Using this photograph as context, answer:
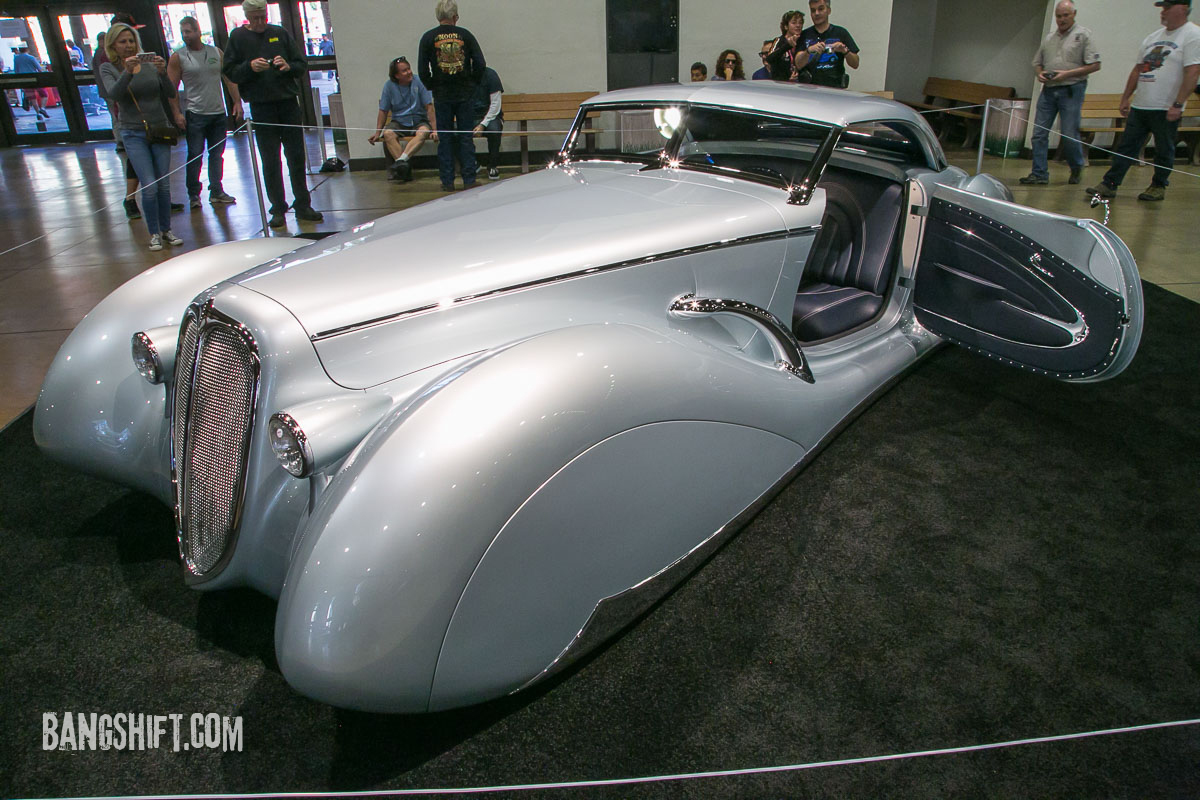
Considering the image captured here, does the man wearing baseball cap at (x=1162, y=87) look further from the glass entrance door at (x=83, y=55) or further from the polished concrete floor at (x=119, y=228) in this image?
the glass entrance door at (x=83, y=55)

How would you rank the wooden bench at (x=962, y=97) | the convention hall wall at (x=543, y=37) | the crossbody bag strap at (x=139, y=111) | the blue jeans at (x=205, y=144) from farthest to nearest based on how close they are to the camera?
the wooden bench at (x=962, y=97)
the convention hall wall at (x=543, y=37)
the blue jeans at (x=205, y=144)
the crossbody bag strap at (x=139, y=111)

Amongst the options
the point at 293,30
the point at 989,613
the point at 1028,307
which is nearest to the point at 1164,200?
the point at 1028,307

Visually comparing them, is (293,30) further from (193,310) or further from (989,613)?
(989,613)

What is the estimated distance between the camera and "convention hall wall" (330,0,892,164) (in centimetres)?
910

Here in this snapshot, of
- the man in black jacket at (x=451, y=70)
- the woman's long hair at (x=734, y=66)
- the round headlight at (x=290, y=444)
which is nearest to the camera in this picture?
the round headlight at (x=290, y=444)

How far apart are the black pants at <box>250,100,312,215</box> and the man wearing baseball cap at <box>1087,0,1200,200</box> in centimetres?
660

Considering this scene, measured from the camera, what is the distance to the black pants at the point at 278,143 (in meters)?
6.28

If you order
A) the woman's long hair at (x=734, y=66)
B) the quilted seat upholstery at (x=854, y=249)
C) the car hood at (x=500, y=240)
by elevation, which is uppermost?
the woman's long hair at (x=734, y=66)

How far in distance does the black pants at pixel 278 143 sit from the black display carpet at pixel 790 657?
409 cm

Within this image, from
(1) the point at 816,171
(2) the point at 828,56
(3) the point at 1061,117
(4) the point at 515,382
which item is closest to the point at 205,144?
(2) the point at 828,56

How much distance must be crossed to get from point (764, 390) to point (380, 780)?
4.63 feet

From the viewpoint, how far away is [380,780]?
67.3 inches

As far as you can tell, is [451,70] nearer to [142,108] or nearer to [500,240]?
[142,108]

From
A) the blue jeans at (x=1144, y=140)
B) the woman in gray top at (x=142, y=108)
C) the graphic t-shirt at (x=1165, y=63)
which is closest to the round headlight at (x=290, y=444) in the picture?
the woman in gray top at (x=142, y=108)
